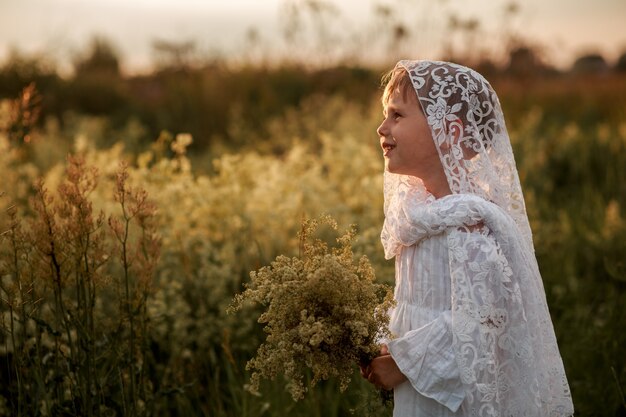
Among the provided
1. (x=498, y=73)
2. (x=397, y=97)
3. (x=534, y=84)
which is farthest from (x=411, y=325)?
(x=534, y=84)

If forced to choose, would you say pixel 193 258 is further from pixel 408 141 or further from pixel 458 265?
pixel 458 265

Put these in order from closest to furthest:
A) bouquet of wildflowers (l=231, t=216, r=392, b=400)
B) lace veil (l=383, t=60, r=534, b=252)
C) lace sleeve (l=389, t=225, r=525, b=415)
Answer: bouquet of wildflowers (l=231, t=216, r=392, b=400) < lace sleeve (l=389, t=225, r=525, b=415) < lace veil (l=383, t=60, r=534, b=252)

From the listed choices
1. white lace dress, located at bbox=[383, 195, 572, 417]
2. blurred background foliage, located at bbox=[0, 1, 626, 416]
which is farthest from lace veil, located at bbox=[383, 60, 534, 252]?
blurred background foliage, located at bbox=[0, 1, 626, 416]

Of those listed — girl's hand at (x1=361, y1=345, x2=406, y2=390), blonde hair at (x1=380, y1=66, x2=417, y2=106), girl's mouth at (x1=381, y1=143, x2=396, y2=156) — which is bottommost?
girl's hand at (x1=361, y1=345, x2=406, y2=390)

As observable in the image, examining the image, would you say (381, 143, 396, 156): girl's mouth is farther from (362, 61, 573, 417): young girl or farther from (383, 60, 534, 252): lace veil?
(383, 60, 534, 252): lace veil

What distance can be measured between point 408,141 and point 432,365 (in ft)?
2.38

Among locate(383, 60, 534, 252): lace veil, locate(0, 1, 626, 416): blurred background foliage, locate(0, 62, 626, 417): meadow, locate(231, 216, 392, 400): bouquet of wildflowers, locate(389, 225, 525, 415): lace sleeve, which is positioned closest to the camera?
locate(231, 216, 392, 400): bouquet of wildflowers

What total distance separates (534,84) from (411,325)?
14212 mm

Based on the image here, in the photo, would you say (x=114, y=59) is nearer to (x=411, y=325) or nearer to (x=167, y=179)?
(x=167, y=179)

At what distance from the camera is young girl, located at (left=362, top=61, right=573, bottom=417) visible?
7.71 feet

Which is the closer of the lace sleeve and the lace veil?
the lace sleeve

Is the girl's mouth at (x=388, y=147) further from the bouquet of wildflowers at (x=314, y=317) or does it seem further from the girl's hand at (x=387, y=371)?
the girl's hand at (x=387, y=371)

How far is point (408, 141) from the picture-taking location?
2.55m

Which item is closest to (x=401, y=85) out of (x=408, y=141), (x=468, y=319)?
(x=408, y=141)
